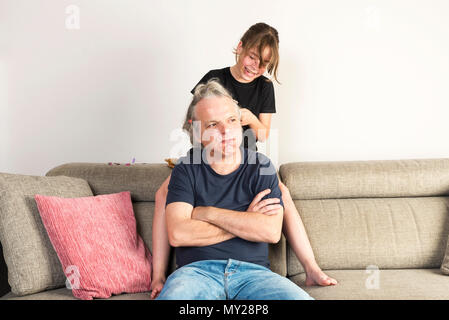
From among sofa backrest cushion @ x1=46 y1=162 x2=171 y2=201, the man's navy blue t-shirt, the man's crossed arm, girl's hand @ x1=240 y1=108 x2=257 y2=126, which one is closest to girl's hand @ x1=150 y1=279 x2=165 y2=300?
the man's navy blue t-shirt

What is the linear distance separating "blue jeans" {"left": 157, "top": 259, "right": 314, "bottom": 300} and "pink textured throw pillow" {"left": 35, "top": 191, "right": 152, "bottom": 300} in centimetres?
31

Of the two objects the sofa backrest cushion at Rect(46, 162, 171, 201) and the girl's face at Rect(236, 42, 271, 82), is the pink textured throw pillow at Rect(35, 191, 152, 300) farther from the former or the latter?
the girl's face at Rect(236, 42, 271, 82)

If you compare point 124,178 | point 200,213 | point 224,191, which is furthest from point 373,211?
point 124,178

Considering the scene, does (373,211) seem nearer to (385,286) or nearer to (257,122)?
(385,286)

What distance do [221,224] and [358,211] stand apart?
2.70 ft

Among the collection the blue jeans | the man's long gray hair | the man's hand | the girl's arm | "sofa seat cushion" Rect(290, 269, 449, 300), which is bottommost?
"sofa seat cushion" Rect(290, 269, 449, 300)

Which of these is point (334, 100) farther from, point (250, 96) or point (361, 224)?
point (361, 224)

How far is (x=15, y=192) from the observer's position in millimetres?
1756

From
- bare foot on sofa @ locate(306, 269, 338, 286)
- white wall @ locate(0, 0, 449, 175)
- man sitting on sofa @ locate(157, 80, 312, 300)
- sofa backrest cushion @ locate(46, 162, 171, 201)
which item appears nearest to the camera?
man sitting on sofa @ locate(157, 80, 312, 300)

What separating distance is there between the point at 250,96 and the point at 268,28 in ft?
1.13

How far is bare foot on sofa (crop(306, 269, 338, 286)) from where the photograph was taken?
1775 mm

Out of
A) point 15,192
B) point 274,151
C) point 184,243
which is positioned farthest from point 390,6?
point 15,192

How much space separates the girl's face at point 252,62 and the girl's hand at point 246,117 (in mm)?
226

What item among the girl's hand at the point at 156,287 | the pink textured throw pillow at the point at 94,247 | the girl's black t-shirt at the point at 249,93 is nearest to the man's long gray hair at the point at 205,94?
the girl's black t-shirt at the point at 249,93
